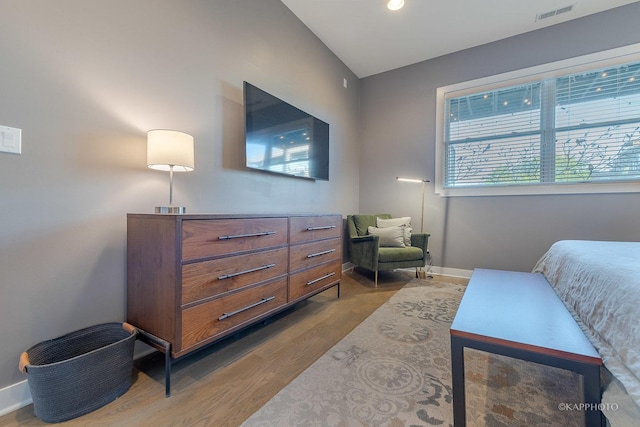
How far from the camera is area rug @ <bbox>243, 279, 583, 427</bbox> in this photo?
3.67ft

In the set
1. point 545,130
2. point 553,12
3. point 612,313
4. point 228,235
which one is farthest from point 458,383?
point 553,12

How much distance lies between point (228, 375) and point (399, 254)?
2.25 meters

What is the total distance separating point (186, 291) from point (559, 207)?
3729 millimetres

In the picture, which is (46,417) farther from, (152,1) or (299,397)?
(152,1)

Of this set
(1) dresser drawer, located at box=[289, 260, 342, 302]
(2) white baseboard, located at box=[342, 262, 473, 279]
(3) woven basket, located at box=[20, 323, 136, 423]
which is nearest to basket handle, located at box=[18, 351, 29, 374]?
(3) woven basket, located at box=[20, 323, 136, 423]

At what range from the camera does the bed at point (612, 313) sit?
75 cm

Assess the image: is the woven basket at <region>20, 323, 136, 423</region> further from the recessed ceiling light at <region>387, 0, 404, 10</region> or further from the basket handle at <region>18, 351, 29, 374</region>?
the recessed ceiling light at <region>387, 0, 404, 10</region>

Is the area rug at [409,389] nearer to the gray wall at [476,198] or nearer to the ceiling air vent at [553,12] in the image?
the gray wall at [476,198]

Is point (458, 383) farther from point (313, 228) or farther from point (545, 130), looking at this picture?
→ point (545, 130)

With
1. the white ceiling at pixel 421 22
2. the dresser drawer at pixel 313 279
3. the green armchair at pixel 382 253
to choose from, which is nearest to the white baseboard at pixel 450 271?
the green armchair at pixel 382 253

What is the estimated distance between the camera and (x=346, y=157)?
3.86 metres

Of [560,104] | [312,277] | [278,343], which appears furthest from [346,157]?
[278,343]

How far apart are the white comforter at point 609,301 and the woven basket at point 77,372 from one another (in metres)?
1.88

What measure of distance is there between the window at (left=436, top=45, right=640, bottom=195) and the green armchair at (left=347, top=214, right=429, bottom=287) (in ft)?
2.83
